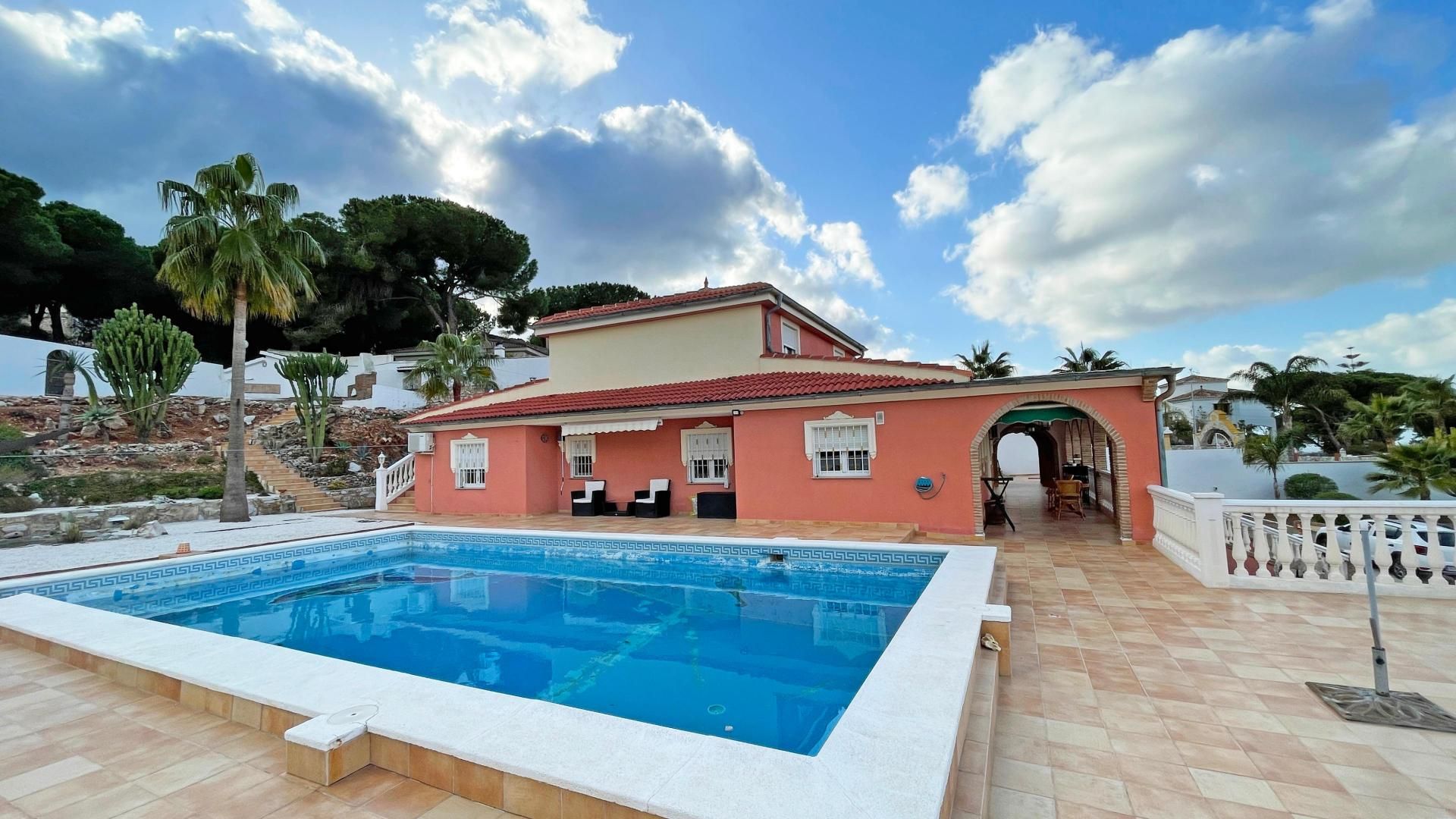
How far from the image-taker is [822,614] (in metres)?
9.34

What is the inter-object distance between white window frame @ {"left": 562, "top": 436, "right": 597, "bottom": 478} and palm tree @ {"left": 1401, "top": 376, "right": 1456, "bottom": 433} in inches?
1745

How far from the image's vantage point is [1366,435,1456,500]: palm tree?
19.8m

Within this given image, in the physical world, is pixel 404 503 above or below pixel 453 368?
below

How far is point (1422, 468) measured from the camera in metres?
20.6

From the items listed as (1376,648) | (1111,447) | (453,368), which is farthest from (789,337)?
(453,368)

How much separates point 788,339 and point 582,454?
31.1ft

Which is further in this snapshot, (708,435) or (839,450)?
(708,435)

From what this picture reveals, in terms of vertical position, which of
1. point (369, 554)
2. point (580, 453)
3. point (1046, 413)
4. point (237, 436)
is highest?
point (237, 436)

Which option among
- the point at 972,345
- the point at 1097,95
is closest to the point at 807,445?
the point at 1097,95

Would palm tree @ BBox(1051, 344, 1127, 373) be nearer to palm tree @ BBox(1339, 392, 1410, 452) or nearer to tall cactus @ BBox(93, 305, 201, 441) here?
palm tree @ BBox(1339, 392, 1410, 452)

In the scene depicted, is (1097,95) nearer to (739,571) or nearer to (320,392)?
(739,571)

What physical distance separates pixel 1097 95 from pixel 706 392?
14192 millimetres

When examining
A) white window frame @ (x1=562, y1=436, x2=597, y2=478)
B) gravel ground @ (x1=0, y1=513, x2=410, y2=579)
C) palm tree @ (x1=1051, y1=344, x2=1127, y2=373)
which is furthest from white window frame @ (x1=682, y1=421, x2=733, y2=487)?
palm tree @ (x1=1051, y1=344, x2=1127, y2=373)

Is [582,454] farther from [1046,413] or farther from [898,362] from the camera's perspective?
[1046,413]
